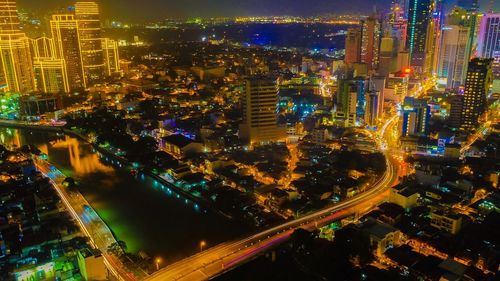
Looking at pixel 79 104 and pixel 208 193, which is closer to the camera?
pixel 208 193

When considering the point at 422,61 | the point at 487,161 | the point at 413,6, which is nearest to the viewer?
the point at 487,161

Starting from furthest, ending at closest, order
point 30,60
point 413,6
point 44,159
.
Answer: point 413,6 → point 30,60 → point 44,159

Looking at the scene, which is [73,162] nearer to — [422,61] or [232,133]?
[232,133]

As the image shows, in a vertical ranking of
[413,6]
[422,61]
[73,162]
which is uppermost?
[413,6]

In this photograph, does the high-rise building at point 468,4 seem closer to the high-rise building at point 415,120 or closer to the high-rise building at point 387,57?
the high-rise building at point 387,57

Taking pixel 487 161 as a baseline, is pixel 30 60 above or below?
above

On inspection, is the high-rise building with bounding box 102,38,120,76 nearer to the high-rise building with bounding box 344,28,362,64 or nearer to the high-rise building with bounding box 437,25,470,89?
the high-rise building with bounding box 344,28,362,64

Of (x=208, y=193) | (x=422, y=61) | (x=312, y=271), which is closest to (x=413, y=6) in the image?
(x=422, y=61)
